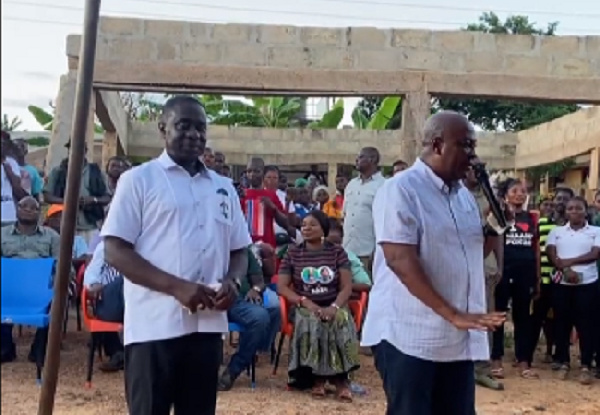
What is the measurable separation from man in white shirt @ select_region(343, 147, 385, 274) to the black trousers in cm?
460

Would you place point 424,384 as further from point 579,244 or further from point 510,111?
point 510,111

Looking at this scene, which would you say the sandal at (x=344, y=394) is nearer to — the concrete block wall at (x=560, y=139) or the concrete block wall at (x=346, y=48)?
the concrete block wall at (x=346, y=48)

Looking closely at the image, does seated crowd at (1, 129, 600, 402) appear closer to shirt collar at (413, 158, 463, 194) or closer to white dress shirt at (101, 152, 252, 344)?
white dress shirt at (101, 152, 252, 344)

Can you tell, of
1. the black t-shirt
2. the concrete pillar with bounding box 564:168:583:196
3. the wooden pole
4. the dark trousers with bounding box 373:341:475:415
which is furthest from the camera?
the concrete pillar with bounding box 564:168:583:196

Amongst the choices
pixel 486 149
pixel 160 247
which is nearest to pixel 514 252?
pixel 160 247

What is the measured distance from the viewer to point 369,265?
7.90 m

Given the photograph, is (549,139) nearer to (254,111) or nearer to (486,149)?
(486,149)

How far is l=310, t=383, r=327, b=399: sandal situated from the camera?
6.15 m

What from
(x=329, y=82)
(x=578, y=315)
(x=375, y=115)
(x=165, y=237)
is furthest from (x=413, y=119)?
(x=375, y=115)

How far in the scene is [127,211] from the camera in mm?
3000

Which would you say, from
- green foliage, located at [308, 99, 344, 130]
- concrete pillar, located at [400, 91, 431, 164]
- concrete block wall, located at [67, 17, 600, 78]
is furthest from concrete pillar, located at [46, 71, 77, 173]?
green foliage, located at [308, 99, 344, 130]

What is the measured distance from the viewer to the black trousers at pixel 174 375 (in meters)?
3.01

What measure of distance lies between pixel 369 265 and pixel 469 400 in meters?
4.67

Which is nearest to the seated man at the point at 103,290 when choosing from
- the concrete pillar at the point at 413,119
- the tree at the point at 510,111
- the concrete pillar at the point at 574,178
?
the concrete pillar at the point at 413,119
